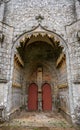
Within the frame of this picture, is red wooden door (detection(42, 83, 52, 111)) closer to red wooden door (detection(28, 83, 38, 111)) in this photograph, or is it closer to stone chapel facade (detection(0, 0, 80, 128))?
stone chapel facade (detection(0, 0, 80, 128))

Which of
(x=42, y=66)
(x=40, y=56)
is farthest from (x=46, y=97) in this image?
(x=40, y=56)

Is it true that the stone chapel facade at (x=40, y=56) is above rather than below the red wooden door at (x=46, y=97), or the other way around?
above

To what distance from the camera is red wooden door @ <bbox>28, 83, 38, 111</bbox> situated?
7.89m

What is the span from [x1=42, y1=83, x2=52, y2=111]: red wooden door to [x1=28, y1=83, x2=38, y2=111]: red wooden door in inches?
18.3

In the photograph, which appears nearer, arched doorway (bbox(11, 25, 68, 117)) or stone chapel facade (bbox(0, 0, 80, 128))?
stone chapel facade (bbox(0, 0, 80, 128))

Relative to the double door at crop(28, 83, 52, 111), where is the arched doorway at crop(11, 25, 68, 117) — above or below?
above

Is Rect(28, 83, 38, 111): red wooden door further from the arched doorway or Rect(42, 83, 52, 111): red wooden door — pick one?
Rect(42, 83, 52, 111): red wooden door

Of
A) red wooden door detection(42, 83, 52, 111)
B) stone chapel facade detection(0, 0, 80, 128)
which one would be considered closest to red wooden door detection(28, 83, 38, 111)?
stone chapel facade detection(0, 0, 80, 128)

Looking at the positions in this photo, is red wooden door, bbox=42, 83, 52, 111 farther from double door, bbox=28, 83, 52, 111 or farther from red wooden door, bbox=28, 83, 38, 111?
red wooden door, bbox=28, 83, 38, 111

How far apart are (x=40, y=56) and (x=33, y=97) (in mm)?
2775

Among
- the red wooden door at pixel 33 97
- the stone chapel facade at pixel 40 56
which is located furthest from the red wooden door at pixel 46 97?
the red wooden door at pixel 33 97

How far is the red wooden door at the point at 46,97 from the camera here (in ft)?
25.9

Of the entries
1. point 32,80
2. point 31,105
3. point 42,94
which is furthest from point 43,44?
point 31,105

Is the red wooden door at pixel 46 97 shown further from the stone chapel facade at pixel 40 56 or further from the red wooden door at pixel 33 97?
the red wooden door at pixel 33 97
